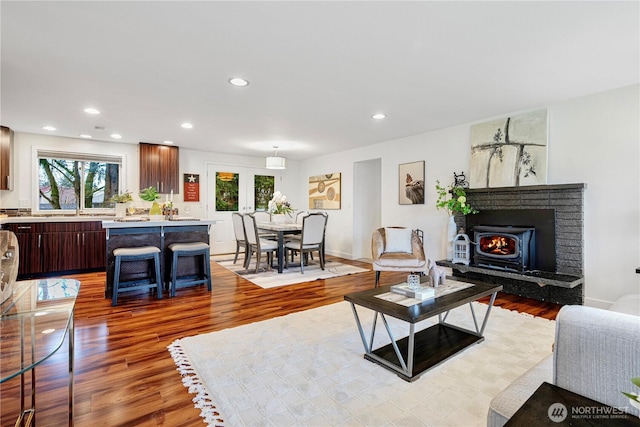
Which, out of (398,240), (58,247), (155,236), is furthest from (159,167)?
(398,240)

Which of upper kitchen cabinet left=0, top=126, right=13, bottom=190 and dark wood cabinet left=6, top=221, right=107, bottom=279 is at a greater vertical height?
upper kitchen cabinet left=0, top=126, right=13, bottom=190

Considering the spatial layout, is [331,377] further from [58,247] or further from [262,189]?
[262,189]

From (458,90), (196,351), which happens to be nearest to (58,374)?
(196,351)

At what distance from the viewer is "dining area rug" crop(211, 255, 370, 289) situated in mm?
4504

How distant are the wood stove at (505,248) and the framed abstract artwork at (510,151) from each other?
605mm

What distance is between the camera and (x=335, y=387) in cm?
185

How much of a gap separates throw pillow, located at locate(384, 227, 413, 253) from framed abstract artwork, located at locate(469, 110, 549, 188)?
1.18m

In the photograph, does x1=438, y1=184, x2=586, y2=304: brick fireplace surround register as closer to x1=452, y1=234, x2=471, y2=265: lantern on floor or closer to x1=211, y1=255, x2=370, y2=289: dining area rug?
A: x1=452, y1=234, x2=471, y2=265: lantern on floor

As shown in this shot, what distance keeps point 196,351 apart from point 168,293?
192 cm

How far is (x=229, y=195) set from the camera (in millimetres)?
7227

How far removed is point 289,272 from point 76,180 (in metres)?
4.31

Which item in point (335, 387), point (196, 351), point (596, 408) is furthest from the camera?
point (196, 351)

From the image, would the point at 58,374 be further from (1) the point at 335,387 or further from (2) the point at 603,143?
(2) the point at 603,143

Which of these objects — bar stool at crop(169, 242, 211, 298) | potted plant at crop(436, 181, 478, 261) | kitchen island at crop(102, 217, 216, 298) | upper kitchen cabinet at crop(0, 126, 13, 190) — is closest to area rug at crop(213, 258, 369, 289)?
bar stool at crop(169, 242, 211, 298)
